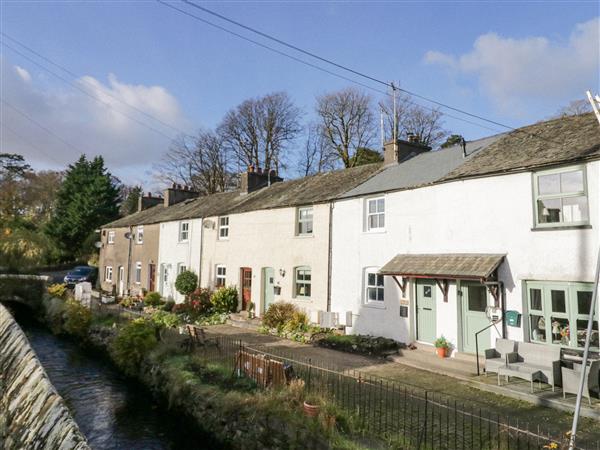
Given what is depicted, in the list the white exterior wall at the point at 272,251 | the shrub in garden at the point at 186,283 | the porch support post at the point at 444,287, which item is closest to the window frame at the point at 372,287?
the white exterior wall at the point at 272,251

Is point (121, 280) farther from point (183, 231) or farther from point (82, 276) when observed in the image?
point (183, 231)

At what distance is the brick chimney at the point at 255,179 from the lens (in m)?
26.8

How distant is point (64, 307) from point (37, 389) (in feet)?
50.7

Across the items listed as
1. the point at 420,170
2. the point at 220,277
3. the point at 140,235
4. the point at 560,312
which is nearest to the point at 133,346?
the point at 220,277

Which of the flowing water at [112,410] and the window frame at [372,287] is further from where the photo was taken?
the window frame at [372,287]

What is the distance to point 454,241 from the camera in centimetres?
1302

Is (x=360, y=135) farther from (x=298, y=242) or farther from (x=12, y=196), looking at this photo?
(x=12, y=196)

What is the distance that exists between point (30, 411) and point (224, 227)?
666 inches

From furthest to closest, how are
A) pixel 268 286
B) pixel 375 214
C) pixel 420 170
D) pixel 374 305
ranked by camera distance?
pixel 268 286 < pixel 420 170 < pixel 375 214 < pixel 374 305

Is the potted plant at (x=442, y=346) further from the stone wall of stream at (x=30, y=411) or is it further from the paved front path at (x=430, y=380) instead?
the stone wall of stream at (x=30, y=411)

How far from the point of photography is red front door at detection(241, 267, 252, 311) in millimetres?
21875

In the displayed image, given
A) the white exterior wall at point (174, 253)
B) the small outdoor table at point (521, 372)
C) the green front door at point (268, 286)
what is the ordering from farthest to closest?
the white exterior wall at point (174, 253)
the green front door at point (268, 286)
the small outdoor table at point (521, 372)

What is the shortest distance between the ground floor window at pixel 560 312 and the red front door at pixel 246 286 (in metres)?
14.0

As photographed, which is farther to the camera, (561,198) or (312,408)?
(561,198)
